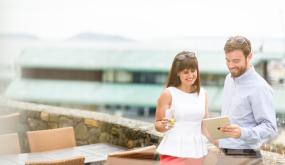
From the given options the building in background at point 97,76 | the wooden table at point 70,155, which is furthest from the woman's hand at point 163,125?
the building in background at point 97,76

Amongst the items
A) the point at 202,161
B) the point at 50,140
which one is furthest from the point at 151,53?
the point at 202,161

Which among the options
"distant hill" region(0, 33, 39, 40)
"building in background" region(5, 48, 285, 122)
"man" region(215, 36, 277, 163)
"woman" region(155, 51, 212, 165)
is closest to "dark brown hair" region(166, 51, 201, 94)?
"woman" region(155, 51, 212, 165)

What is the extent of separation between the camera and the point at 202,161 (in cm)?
220

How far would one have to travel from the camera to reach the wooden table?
106 inches

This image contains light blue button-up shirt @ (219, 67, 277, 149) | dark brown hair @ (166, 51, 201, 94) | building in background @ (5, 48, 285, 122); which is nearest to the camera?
light blue button-up shirt @ (219, 67, 277, 149)

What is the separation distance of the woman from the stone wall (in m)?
0.82

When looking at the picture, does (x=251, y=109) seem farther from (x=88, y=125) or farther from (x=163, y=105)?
(x=88, y=125)

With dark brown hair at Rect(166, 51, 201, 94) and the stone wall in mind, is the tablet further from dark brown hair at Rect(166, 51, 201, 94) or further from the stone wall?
the stone wall

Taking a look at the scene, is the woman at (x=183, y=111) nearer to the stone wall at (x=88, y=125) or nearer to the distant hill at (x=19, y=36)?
the stone wall at (x=88, y=125)

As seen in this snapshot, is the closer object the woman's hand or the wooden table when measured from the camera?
the woman's hand

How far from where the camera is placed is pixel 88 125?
353 cm

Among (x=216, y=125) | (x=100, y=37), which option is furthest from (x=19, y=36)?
(x=216, y=125)

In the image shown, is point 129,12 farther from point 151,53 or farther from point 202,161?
point 202,161

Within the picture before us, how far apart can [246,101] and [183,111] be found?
0.93 feet
